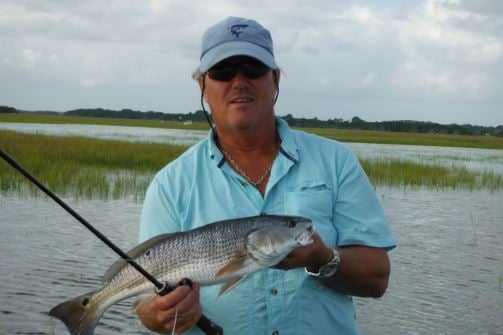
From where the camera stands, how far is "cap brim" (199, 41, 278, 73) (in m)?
3.47

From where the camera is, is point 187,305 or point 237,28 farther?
point 237,28

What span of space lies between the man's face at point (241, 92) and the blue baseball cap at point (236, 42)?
0.12 feet

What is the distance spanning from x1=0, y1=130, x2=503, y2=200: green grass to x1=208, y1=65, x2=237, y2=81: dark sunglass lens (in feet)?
47.2

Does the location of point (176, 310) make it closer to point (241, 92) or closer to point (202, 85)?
point (241, 92)

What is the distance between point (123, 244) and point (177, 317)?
9.99 m

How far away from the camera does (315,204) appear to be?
3404 millimetres

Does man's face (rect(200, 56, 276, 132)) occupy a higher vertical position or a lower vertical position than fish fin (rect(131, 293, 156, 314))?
higher

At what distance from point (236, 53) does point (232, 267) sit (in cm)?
105

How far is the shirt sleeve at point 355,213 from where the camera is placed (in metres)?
3.41

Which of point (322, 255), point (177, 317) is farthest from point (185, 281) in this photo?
point (322, 255)

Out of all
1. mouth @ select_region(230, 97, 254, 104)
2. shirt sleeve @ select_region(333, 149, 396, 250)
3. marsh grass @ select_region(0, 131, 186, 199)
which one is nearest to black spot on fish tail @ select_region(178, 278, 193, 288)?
shirt sleeve @ select_region(333, 149, 396, 250)

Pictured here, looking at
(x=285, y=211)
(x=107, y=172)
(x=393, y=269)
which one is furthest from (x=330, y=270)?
(x=107, y=172)

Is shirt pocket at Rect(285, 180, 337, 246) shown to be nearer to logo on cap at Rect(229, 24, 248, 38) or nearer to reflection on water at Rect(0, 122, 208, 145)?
logo on cap at Rect(229, 24, 248, 38)

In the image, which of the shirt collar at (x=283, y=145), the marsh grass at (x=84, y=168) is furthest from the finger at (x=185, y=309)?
the marsh grass at (x=84, y=168)
